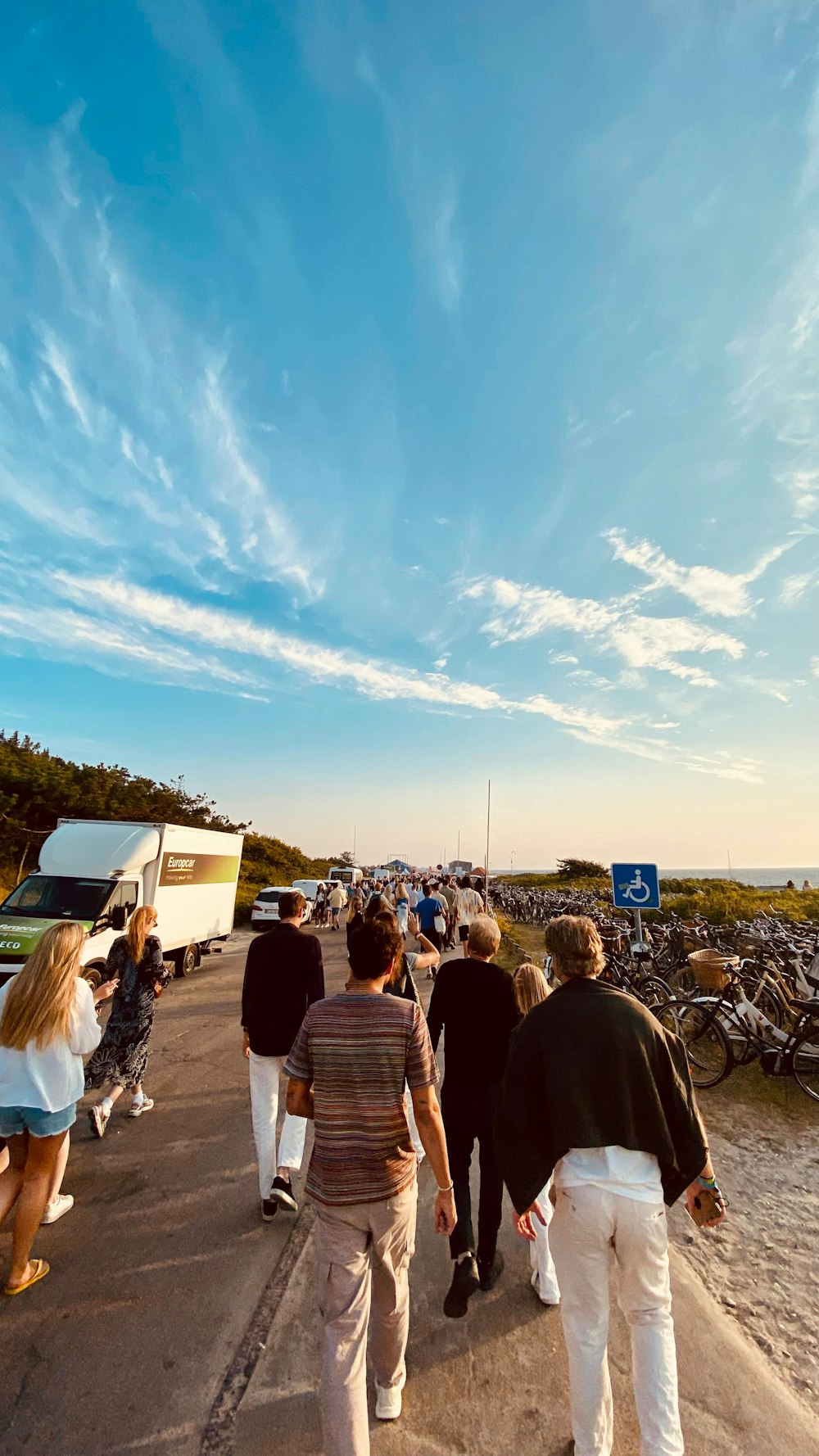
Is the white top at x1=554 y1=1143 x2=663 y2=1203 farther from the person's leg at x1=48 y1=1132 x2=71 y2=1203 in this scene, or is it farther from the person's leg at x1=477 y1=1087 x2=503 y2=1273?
the person's leg at x1=48 y1=1132 x2=71 y2=1203

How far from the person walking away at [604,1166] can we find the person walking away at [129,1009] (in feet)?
13.3

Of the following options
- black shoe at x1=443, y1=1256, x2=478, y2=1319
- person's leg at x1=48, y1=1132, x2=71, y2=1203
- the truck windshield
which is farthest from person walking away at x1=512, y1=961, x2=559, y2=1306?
the truck windshield

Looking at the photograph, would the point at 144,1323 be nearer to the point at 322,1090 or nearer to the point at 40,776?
the point at 322,1090

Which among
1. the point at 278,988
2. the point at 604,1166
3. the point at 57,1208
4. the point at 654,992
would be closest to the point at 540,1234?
the point at 604,1166

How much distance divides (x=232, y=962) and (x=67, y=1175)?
1062cm

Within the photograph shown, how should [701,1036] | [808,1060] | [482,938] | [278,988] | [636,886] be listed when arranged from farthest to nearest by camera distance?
[636,886], [701,1036], [808,1060], [278,988], [482,938]

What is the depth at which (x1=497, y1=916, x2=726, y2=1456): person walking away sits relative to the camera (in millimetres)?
2104

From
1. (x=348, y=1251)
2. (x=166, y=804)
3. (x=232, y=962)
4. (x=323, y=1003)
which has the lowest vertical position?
(x=232, y=962)

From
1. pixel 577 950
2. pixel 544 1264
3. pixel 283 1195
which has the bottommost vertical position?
pixel 283 1195

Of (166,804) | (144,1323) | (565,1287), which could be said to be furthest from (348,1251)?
(166,804)

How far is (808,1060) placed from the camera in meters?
6.16

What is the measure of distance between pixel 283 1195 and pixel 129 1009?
2287 millimetres

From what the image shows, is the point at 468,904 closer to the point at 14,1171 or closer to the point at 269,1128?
the point at 269,1128

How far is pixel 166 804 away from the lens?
30.8m
